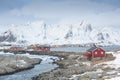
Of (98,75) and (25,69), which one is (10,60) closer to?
(25,69)

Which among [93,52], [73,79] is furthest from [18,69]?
[73,79]

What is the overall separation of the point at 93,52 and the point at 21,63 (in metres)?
22.8

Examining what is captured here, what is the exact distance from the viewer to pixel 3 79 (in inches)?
2530

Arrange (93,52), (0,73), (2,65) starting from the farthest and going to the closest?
(93,52) < (2,65) < (0,73)

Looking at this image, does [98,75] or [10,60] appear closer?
[98,75]

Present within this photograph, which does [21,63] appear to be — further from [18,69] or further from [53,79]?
[53,79]

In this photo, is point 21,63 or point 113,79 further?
point 21,63

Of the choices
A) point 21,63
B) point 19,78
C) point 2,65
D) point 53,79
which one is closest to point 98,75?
point 53,79

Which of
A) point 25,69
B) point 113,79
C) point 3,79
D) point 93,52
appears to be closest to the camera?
point 113,79

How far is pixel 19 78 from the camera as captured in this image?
64875 mm

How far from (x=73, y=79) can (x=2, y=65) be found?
3133 centimetres

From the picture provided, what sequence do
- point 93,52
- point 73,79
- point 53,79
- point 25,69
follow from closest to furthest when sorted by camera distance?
1. point 73,79
2. point 53,79
3. point 25,69
4. point 93,52

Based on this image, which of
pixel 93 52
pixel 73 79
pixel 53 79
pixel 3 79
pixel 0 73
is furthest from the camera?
pixel 93 52

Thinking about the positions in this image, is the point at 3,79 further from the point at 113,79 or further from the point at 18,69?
the point at 113,79
